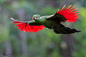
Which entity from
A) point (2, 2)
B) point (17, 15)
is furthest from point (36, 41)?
point (2, 2)

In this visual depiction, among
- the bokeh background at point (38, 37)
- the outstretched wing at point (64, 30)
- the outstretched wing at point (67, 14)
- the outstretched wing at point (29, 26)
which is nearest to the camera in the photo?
the outstretched wing at point (67, 14)

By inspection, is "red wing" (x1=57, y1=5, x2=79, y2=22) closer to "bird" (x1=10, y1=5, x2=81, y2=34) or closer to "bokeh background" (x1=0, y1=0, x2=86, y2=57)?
"bird" (x1=10, y1=5, x2=81, y2=34)

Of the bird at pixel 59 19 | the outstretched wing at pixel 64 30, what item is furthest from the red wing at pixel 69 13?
the outstretched wing at pixel 64 30

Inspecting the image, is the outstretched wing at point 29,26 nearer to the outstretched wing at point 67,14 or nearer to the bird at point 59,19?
the bird at point 59,19

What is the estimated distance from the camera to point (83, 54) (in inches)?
238

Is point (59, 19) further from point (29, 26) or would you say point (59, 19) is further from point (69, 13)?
point (29, 26)

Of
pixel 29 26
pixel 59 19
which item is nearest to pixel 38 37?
pixel 29 26

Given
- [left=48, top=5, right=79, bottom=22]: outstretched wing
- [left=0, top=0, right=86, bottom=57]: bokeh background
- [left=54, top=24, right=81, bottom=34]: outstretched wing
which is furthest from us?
[left=0, top=0, right=86, bottom=57]: bokeh background

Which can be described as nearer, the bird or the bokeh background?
the bird

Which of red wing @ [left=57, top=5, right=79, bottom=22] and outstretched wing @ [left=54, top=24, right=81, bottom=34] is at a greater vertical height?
red wing @ [left=57, top=5, right=79, bottom=22]

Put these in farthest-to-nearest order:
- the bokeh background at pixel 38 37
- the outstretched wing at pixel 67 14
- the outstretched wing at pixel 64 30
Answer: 1. the bokeh background at pixel 38 37
2. the outstretched wing at pixel 64 30
3. the outstretched wing at pixel 67 14

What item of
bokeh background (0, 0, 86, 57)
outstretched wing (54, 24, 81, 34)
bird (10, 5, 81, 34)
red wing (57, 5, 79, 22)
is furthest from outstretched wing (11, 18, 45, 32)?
bokeh background (0, 0, 86, 57)

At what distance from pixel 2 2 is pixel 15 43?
5779 millimetres

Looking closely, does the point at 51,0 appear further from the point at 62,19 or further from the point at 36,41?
the point at 62,19
